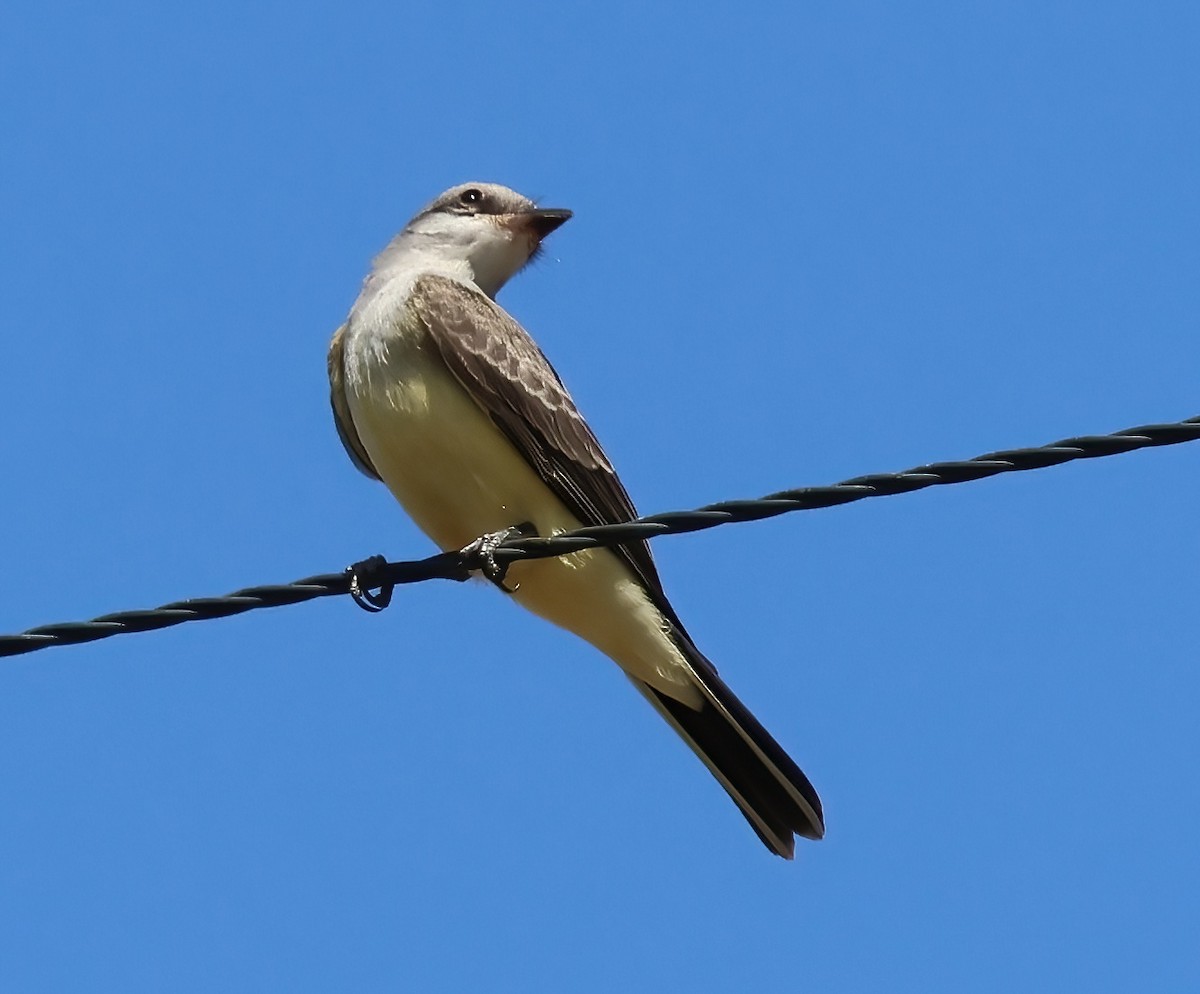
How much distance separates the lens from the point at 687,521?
5305mm

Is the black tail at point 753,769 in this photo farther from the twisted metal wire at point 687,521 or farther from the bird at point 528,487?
the twisted metal wire at point 687,521

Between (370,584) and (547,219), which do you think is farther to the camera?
(547,219)

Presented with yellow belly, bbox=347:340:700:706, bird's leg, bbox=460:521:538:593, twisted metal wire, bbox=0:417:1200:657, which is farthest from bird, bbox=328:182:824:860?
twisted metal wire, bbox=0:417:1200:657

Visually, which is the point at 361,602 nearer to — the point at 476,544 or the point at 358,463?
the point at 476,544

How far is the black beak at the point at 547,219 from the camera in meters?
9.39

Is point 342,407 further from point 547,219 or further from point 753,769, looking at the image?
point 753,769

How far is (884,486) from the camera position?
5039 millimetres

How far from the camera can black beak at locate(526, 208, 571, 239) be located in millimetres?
9391

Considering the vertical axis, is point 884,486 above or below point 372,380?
below

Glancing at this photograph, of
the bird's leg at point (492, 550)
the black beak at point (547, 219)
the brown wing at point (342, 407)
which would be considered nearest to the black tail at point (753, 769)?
the bird's leg at point (492, 550)

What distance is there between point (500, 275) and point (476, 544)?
112 inches

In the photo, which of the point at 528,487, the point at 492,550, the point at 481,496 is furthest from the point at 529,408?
the point at 492,550

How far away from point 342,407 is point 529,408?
0.97 m

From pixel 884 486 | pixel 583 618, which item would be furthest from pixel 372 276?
pixel 884 486
